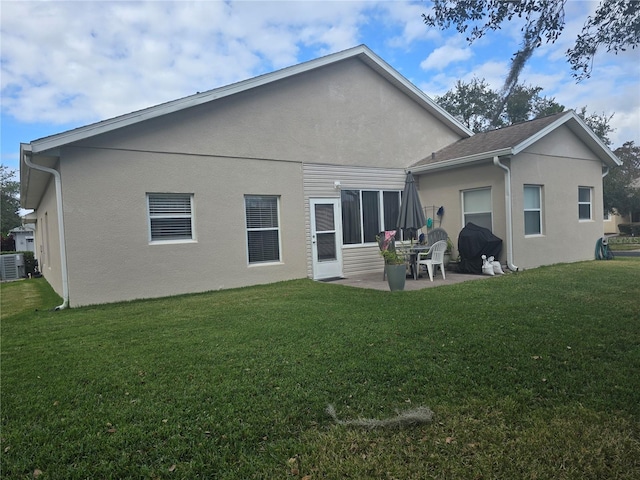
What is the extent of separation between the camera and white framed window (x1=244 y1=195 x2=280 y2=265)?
9.59 m

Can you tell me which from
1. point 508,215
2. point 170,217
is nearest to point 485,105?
point 508,215

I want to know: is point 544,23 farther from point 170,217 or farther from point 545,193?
point 170,217

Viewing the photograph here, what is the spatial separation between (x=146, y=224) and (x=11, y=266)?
44.2 feet

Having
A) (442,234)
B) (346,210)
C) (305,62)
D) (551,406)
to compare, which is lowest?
(551,406)

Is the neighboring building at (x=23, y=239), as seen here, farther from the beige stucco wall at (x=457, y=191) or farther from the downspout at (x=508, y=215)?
the downspout at (x=508, y=215)

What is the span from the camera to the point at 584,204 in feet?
43.0

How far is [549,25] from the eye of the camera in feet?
17.3

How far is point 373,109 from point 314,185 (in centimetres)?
318

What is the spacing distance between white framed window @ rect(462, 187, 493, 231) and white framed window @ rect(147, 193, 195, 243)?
7.54m

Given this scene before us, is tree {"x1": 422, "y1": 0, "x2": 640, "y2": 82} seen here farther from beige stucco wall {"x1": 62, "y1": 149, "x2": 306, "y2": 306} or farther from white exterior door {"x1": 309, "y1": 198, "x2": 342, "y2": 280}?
white exterior door {"x1": 309, "y1": 198, "x2": 342, "y2": 280}

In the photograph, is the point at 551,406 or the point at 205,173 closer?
the point at 551,406

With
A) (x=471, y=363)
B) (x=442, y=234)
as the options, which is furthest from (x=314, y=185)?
(x=471, y=363)

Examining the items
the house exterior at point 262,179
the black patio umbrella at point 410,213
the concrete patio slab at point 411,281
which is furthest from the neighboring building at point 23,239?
the black patio umbrella at point 410,213

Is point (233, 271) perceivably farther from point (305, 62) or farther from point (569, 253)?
point (569, 253)
